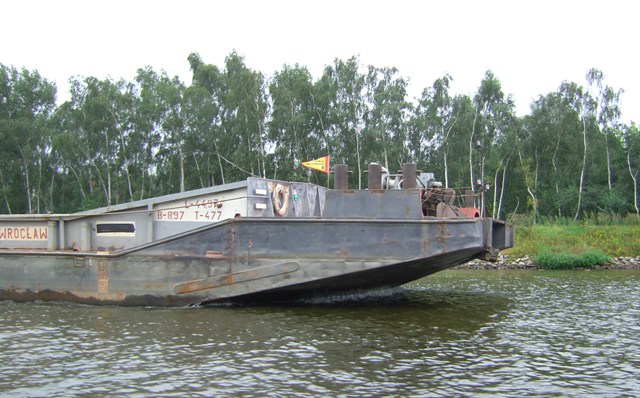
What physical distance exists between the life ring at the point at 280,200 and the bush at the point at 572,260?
47.4ft

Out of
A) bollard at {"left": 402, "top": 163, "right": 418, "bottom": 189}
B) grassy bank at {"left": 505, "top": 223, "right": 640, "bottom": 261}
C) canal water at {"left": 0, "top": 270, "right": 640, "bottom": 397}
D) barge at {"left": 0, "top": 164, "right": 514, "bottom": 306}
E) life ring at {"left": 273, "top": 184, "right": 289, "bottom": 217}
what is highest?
bollard at {"left": 402, "top": 163, "right": 418, "bottom": 189}

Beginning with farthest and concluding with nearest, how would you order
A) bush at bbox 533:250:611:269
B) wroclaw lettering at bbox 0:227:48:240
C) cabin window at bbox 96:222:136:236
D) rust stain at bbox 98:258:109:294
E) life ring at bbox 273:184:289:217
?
1. bush at bbox 533:250:611:269
2. wroclaw lettering at bbox 0:227:48:240
3. cabin window at bbox 96:222:136:236
4. life ring at bbox 273:184:289:217
5. rust stain at bbox 98:258:109:294

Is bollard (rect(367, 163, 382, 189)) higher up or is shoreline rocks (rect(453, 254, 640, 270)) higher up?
bollard (rect(367, 163, 382, 189))

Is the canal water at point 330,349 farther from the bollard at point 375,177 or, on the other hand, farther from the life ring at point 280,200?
the bollard at point 375,177

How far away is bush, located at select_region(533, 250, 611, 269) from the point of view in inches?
901

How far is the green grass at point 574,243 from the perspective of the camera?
75.6ft

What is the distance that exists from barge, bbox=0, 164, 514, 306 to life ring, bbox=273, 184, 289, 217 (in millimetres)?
21

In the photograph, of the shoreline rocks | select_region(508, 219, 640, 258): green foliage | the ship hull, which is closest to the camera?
the ship hull

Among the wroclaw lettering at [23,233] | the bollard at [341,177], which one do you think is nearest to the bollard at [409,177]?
the bollard at [341,177]

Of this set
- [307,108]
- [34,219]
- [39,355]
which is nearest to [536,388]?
[39,355]

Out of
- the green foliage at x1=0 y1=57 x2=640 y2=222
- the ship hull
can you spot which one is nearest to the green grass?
the green foliage at x1=0 y1=57 x2=640 y2=222

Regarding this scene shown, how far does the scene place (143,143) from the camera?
40.9 m

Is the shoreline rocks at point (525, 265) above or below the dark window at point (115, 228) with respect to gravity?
below

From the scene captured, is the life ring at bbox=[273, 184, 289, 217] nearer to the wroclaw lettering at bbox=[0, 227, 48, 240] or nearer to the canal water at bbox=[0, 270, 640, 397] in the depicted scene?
the canal water at bbox=[0, 270, 640, 397]
